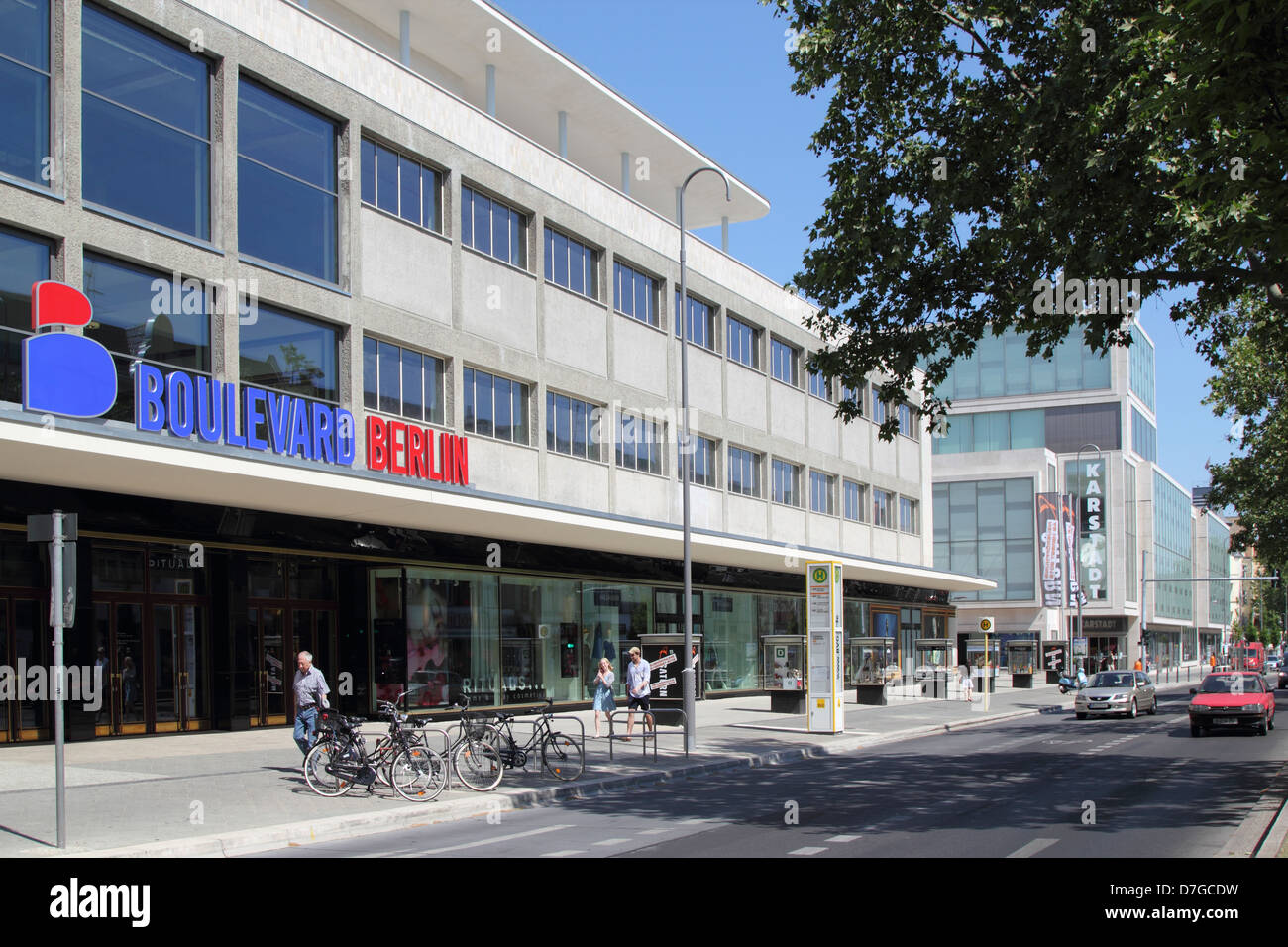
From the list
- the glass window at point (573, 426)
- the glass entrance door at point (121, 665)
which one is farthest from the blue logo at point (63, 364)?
the glass window at point (573, 426)

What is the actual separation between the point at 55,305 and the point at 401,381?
8703 millimetres

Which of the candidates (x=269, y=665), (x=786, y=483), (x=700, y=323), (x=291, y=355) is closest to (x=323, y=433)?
(x=291, y=355)

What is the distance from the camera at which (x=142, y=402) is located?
19859mm

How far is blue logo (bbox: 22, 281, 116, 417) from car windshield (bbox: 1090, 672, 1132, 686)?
2809 cm

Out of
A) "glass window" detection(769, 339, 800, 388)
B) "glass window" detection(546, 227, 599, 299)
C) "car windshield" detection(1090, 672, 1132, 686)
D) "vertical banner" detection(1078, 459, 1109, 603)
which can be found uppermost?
"glass window" detection(546, 227, 599, 299)

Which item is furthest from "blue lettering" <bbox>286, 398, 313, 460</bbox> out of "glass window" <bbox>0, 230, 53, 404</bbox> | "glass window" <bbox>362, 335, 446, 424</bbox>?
"glass window" <bbox>0, 230, 53, 404</bbox>

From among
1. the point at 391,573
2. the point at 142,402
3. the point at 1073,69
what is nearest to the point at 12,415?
the point at 142,402

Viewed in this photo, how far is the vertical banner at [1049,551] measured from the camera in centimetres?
7169

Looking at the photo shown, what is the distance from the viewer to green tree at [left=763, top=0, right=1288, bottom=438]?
1438 centimetres

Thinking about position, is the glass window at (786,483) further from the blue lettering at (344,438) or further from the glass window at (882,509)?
the blue lettering at (344,438)

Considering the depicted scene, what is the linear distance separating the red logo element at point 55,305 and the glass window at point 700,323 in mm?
21514

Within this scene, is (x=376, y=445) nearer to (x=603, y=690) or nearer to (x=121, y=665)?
(x=121, y=665)

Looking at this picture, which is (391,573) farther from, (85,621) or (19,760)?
(19,760)

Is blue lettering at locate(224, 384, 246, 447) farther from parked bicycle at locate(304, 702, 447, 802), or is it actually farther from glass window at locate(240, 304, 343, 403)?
parked bicycle at locate(304, 702, 447, 802)
